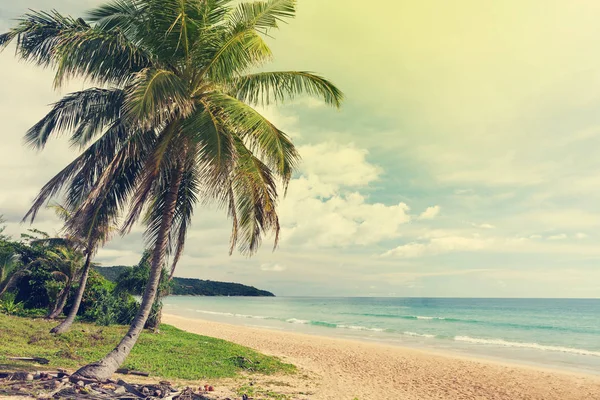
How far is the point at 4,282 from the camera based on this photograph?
2100cm

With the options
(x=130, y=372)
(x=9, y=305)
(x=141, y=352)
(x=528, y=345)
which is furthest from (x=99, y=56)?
(x=528, y=345)

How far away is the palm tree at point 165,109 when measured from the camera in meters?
7.89

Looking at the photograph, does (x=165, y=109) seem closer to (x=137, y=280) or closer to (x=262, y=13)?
(x=262, y=13)

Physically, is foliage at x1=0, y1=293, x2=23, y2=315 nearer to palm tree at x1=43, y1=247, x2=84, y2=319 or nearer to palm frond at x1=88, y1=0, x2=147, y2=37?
palm tree at x1=43, y1=247, x2=84, y2=319

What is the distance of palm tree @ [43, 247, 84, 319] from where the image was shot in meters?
18.7

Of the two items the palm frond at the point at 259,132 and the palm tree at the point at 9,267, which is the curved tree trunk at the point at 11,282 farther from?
the palm frond at the point at 259,132

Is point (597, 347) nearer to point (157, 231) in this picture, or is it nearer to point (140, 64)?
Result: point (157, 231)

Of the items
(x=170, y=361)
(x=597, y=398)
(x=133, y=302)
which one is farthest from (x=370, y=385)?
(x=133, y=302)

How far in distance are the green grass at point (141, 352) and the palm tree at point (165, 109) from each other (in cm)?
327

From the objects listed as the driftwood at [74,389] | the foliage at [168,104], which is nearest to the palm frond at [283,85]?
the foliage at [168,104]

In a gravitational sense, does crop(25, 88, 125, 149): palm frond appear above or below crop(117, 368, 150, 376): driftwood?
above

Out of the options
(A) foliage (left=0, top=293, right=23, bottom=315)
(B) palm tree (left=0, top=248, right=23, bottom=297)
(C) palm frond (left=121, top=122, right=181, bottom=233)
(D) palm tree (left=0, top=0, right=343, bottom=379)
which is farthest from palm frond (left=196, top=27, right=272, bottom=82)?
(B) palm tree (left=0, top=248, right=23, bottom=297)

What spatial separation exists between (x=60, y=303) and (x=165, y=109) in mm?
16860

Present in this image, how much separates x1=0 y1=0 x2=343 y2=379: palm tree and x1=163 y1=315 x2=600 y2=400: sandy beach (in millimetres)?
5522
